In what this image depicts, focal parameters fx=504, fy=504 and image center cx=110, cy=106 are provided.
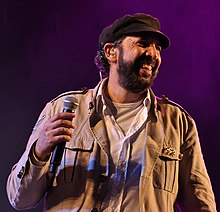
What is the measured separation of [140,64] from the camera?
2105 mm

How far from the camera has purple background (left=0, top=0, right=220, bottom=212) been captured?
2906 mm

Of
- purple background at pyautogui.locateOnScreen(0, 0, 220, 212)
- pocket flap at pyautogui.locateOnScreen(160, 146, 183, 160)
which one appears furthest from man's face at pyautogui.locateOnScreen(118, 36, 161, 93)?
purple background at pyautogui.locateOnScreen(0, 0, 220, 212)

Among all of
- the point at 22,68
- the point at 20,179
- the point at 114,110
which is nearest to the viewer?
the point at 20,179

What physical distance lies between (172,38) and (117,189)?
1.46m

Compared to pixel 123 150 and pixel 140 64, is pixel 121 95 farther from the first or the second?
pixel 123 150

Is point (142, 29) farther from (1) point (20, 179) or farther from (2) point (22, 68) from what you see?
(2) point (22, 68)

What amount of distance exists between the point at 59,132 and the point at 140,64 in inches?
23.2

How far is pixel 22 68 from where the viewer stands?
2.96 metres

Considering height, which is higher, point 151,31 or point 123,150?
point 151,31

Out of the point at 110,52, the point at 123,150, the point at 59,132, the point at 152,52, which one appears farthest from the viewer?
the point at 110,52

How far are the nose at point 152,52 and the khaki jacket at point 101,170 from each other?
0.19 metres

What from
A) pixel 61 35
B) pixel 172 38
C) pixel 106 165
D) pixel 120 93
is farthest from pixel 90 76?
pixel 106 165

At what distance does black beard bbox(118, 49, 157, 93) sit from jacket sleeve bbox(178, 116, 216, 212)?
0.26 meters

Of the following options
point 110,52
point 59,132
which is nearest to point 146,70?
point 110,52
